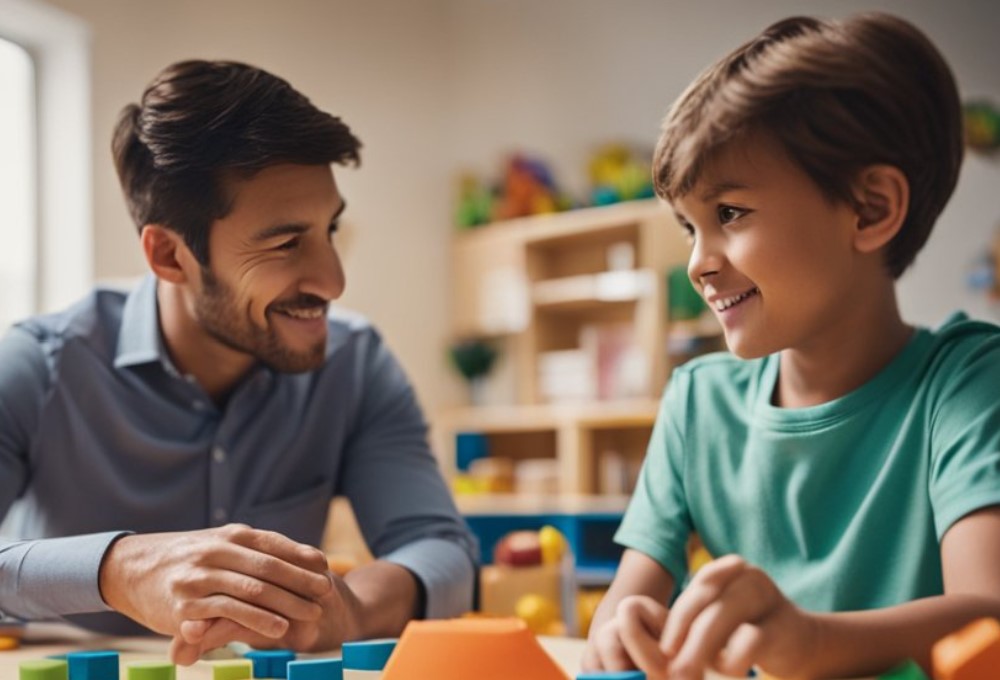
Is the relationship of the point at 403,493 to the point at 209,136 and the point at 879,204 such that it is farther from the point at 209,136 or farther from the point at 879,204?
the point at 879,204

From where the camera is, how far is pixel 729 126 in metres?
0.73

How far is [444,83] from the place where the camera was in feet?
15.3

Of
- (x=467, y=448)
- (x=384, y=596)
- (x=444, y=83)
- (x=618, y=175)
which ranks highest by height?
(x=444, y=83)

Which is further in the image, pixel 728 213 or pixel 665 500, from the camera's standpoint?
pixel 665 500

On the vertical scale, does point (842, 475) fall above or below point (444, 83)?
below

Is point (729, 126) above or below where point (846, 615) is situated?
above

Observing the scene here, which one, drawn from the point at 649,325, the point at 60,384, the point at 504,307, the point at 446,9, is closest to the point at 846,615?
the point at 60,384

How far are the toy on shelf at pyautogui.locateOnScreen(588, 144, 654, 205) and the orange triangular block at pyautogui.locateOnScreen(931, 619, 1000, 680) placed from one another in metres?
3.40

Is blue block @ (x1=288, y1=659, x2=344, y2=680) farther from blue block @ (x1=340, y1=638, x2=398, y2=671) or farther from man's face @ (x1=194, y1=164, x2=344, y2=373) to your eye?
man's face @ (x1=194, y1=164, x2=344, y2=373)

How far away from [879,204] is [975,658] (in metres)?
0.33

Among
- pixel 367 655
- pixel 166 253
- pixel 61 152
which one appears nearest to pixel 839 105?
pixel 367 655

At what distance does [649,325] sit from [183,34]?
1.76 meters

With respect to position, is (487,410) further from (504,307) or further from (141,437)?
(141,437)

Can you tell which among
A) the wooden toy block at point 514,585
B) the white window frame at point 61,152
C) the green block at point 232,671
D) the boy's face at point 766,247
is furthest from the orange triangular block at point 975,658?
the white window frame at point 61,152
